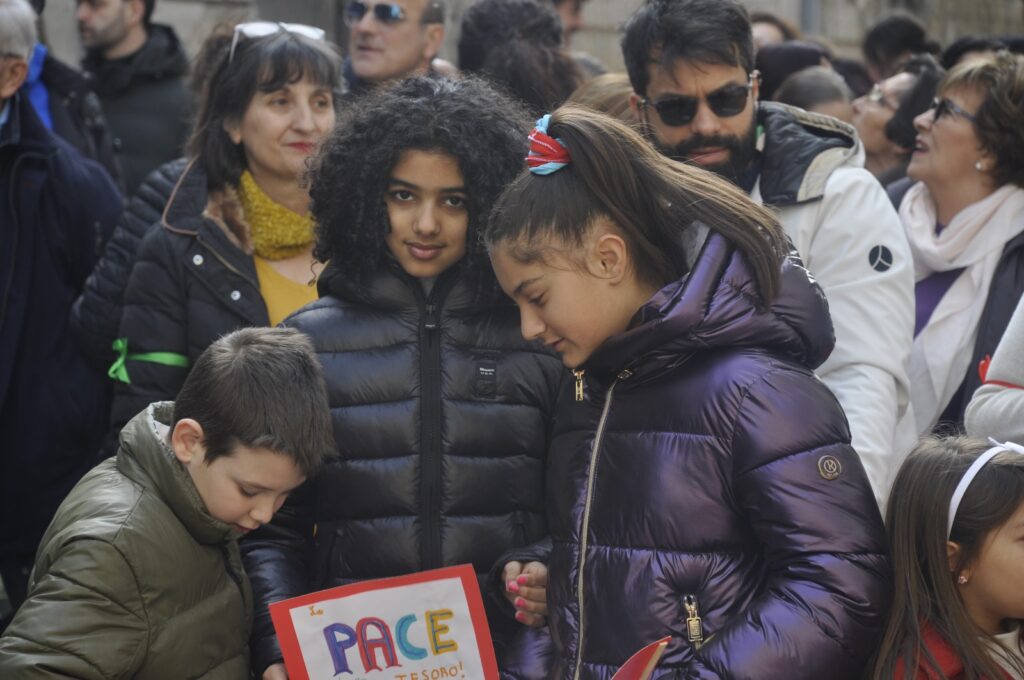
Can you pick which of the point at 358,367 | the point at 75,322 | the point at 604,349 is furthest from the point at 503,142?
the point at 75,322

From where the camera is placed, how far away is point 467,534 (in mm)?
3201

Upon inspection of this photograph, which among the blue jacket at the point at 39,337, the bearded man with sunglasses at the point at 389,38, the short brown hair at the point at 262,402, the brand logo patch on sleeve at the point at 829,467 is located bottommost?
the blue jacket at the point at 39,337

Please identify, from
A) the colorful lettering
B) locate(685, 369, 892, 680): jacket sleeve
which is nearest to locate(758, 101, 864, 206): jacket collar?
locate(685, 369, 892, 680): jacket sleeve

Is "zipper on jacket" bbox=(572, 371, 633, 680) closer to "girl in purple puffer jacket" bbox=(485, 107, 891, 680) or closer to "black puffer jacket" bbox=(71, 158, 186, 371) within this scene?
"girl in purple puffer jacket" bbox=(485, 107, 891, 680)

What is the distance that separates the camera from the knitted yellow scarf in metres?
4.20

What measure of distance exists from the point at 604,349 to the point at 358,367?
798 mm

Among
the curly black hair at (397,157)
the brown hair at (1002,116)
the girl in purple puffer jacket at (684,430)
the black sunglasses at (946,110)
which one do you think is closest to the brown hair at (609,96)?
the curly black hair at (397,157)

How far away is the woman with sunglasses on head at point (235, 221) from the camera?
404cm

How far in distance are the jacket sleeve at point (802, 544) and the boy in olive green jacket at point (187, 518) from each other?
1064 millimetres

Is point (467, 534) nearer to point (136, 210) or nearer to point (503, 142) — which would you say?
point (503, 142)

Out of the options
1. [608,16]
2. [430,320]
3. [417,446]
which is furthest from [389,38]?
[608,16]

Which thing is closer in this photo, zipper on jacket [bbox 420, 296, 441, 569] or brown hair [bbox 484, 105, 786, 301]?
brown hair [bbox 484, 105, 786, 301]

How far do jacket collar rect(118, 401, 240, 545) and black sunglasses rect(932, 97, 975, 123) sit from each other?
3.00 meters

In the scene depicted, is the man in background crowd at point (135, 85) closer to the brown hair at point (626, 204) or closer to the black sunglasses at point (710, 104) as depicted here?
the black sunglasses at point (710, 104)
